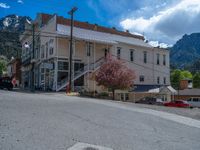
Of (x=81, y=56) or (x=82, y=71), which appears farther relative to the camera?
(x=81, y=56)

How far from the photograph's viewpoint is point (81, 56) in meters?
40.5

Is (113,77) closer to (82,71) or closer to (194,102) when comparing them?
(82,71)

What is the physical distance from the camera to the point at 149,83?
49.1 m

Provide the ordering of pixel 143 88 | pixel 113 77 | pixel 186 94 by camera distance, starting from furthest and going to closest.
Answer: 1. pixel 186 94
2. pixel 143 88
3. pixel 113 77

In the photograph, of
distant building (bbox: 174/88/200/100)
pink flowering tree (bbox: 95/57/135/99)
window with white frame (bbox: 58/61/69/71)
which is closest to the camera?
pink flowering tree (bbox: 95/57/135/99)

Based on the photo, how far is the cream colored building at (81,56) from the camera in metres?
38.1

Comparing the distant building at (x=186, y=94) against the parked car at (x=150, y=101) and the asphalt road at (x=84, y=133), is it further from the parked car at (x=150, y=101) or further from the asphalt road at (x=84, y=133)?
the asphalt road at (x=84, y=133)

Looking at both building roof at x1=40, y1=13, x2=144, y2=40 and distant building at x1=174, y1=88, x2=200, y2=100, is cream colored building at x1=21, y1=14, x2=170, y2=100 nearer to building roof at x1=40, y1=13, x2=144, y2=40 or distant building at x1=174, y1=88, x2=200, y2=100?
building roof at x1=40, y1=13, x2=144, y2=40

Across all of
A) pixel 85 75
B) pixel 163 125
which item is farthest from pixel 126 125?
pixel 85 75

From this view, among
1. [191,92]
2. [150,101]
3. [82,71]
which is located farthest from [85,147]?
[191,92]

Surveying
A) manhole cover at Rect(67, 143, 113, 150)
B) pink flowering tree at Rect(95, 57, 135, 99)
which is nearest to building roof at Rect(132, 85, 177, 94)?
pink flowering tree at Rect(95, 57, 135, 99)

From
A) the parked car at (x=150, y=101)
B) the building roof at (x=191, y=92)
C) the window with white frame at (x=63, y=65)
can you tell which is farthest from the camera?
the building roof at (x=191, y=92)

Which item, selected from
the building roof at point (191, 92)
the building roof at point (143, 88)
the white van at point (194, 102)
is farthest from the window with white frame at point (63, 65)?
the building roof at point (191, 92)

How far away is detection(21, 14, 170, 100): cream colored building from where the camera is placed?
3812cm
